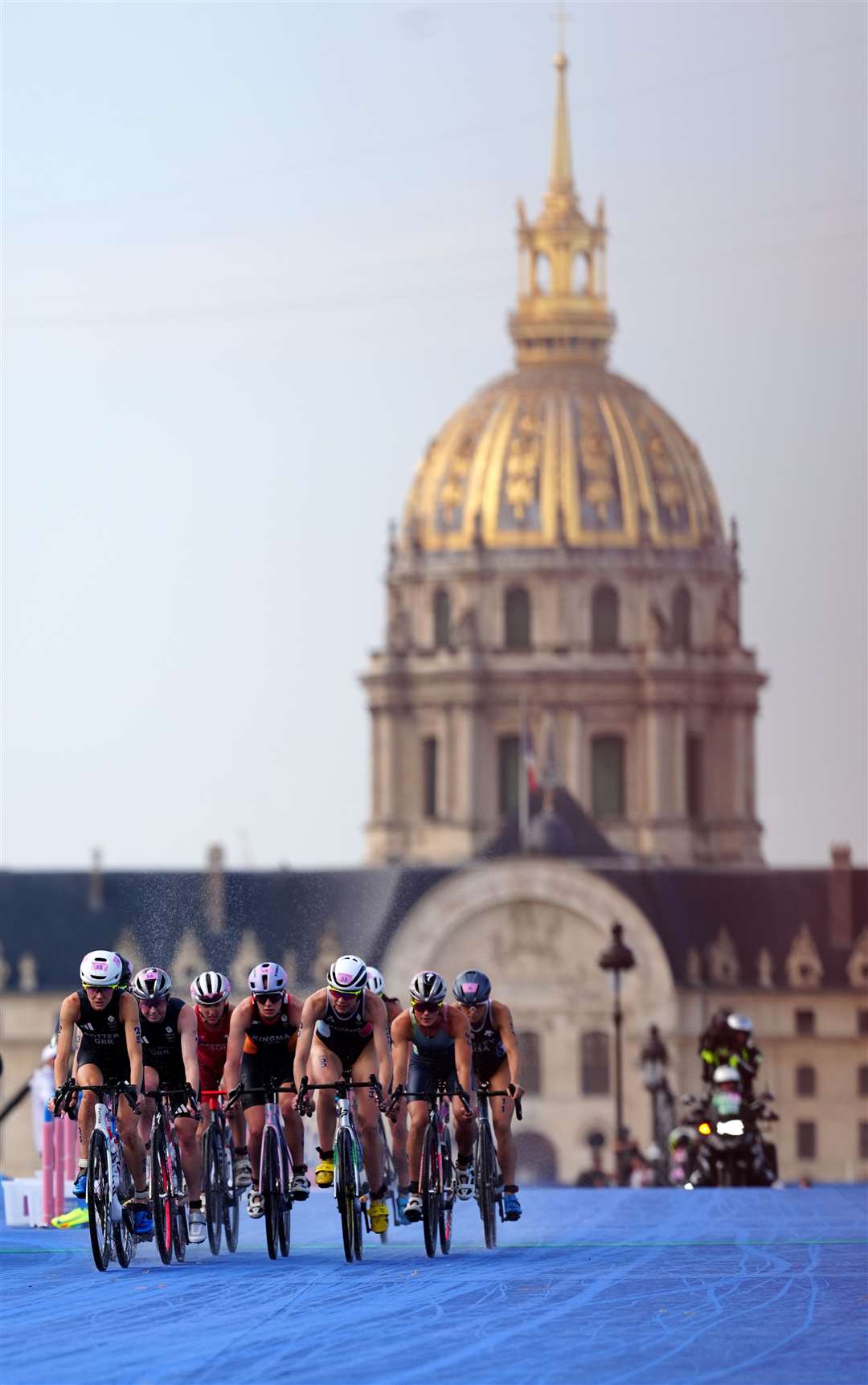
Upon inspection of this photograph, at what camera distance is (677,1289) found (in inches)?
966

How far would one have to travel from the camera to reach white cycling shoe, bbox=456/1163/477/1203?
87.3 ft

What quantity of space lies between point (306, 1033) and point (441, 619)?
12816 centimetres

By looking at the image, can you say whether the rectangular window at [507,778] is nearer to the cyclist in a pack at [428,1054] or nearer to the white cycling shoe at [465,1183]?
the white cycling shoe at [465,1183]

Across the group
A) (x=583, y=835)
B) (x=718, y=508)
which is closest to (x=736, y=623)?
(x=718, y=508)

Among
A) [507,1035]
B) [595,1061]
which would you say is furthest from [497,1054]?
[595,1061]

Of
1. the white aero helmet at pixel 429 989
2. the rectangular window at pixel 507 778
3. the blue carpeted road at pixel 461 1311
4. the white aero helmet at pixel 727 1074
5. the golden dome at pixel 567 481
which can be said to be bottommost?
the blue carpeted road at pixel 461 1311

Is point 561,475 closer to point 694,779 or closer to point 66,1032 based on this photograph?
point 694,779

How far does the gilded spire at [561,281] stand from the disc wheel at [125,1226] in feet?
446

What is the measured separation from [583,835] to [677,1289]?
113258 mm

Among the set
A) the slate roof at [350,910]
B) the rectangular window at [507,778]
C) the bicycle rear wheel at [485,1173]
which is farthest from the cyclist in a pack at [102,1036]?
the rectangular window at [507,778]

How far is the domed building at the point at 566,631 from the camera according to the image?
14850 centimetres

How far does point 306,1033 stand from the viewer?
2617cm

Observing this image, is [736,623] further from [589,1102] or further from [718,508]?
[589,1102]

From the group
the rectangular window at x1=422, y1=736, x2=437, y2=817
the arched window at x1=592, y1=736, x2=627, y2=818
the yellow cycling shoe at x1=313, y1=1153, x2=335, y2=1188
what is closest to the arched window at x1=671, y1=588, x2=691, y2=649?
the arched window at x1=592, y1=736, x2=627, y2=818
